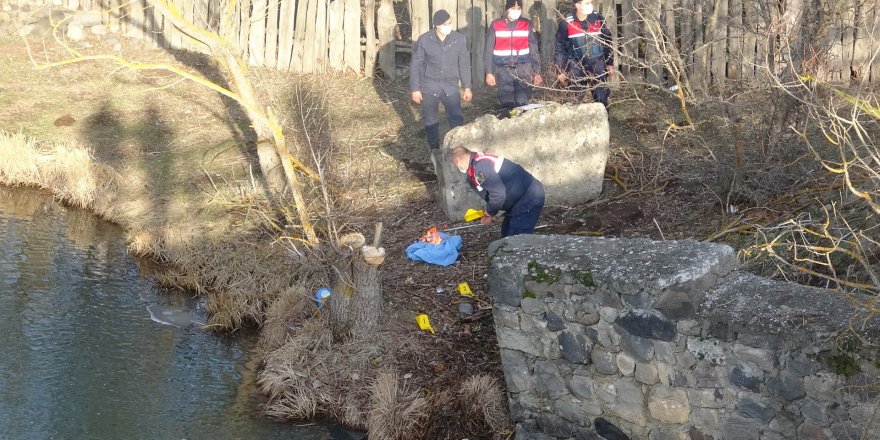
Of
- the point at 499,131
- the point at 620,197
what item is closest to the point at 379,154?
the point at 499,131

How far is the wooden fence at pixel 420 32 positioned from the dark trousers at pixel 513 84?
0.69 m

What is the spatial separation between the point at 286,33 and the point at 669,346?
1053 cm

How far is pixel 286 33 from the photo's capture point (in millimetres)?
15453

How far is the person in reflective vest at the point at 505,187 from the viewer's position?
30.1ft

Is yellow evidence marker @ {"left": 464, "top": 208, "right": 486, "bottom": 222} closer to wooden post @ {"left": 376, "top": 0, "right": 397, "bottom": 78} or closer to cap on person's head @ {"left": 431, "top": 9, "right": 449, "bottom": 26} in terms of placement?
cap on person's head @ {"left": 431, "top": 9, "right": 449, "bottom": 26}

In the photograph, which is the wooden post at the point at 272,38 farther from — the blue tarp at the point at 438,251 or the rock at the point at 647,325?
the rock at the point at 647,325

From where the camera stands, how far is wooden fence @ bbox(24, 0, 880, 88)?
1219cm

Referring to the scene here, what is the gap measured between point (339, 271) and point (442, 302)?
1039mm

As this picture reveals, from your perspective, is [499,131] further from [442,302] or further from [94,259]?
[94,259]

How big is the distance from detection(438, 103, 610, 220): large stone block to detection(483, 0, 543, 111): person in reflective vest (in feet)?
4.91

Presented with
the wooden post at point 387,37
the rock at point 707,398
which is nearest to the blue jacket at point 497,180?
the rock at point 707,398

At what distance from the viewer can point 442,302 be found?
9.35 meters

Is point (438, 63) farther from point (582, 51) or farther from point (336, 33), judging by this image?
point (336, 33)

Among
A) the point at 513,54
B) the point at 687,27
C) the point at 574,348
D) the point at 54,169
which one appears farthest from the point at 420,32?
the point at 574,348
